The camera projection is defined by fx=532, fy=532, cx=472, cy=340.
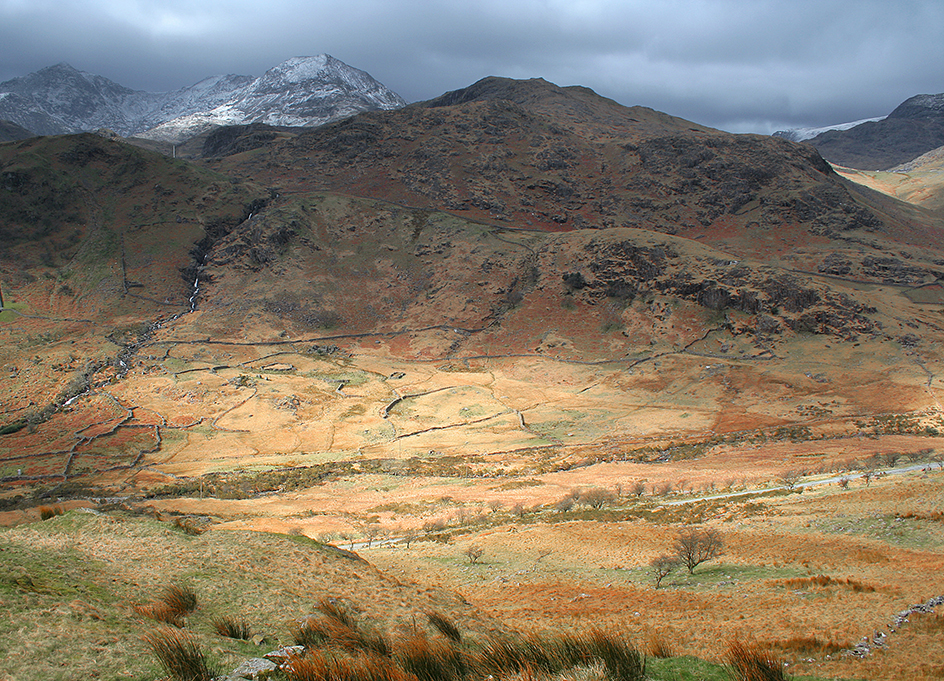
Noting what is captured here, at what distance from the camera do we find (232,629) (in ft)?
24.1

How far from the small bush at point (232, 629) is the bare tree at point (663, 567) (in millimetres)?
9040

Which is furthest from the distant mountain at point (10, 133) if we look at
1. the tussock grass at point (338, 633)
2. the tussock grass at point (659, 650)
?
→ the tussock grass at point (659, 650)

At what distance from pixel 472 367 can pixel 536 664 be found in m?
53.5

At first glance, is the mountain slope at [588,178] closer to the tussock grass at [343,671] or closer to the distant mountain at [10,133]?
the tussock grass at [343,671]

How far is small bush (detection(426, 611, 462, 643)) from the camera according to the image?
7734 mm

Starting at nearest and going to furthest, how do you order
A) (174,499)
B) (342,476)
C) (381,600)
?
(381,600) < (174,499) < (342,476)

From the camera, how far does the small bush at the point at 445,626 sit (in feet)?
25.4

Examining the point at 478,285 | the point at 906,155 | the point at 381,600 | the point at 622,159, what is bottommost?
the point at 381,600

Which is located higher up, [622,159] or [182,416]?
[622,159]

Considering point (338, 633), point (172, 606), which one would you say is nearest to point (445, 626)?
point (338, 633)

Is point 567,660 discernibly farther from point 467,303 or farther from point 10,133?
point 10,133

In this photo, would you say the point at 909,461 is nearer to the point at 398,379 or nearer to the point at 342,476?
the point at 342,476

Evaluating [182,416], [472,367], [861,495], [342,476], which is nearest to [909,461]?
[861,495]

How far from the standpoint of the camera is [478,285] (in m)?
72.0
